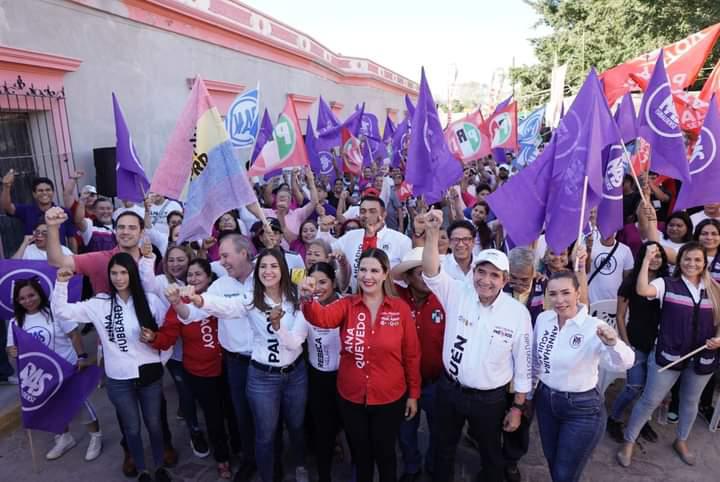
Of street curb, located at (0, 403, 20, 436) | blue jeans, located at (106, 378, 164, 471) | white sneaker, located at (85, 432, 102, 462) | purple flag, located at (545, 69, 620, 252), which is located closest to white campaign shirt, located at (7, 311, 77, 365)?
white sneaker, located at (85, 432, 102, 462)

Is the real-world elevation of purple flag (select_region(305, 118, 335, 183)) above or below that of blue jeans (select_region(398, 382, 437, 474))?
above

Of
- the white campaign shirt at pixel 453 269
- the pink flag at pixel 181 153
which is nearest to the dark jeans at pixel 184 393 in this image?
the pink flag at pixel 181 153

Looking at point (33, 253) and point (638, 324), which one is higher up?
point (33, 253)

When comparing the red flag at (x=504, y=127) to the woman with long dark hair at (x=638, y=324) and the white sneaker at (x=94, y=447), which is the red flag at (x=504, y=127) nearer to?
the woman with long dark hair at (x=638, y=324)

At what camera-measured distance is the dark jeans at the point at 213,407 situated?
142 inches

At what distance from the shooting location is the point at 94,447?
13.2 feet

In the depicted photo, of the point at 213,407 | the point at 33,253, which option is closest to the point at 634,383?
the point at 213,407

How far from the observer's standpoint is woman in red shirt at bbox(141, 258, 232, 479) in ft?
11.6

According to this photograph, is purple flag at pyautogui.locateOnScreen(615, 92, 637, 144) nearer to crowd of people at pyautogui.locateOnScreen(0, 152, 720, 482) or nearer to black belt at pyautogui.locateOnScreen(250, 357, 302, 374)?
crowd of people at pyautogui.locateOnScreen(0, 152, 720, 482)

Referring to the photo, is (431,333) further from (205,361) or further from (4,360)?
(4,360)

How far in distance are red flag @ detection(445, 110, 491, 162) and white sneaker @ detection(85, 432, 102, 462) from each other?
598cm

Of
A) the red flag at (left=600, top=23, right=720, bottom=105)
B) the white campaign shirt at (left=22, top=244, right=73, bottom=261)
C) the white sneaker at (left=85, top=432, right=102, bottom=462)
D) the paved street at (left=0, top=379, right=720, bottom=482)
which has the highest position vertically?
the red flag at (left=600, top=23, right=720, bottom=105)

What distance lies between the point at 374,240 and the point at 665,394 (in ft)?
8.22

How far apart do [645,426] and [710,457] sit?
1.49ft
